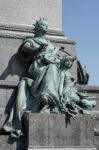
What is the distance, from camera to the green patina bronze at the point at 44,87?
9.27m

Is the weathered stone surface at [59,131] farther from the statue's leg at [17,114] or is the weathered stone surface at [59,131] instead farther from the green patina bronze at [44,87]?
the statue's leg at [17,114]

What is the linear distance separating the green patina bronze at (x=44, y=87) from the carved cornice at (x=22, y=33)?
18.9 inches

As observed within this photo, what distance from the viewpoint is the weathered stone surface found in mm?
8938

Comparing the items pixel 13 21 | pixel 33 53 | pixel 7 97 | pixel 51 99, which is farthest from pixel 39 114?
pixel 13 21

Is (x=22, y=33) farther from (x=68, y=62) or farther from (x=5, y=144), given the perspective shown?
(x=5, y=144)

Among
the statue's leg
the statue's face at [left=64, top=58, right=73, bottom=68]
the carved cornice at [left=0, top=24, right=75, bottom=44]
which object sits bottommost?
the statue's leg

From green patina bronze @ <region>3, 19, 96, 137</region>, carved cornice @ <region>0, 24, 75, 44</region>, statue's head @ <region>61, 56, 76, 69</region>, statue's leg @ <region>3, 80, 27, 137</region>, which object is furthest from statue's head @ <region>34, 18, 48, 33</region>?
statue's leg @ <region>3, 80, 27, 137</region>

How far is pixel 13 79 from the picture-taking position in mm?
10320

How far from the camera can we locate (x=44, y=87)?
9.43 m

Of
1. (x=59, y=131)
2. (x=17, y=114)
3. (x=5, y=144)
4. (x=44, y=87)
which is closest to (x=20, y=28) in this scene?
(x=44, y=87)

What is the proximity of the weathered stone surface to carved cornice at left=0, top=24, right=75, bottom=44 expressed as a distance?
94.9 inches

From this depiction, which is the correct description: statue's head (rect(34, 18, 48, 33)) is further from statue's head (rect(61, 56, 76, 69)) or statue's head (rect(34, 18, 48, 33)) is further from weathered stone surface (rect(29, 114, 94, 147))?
weathered stone surface (rect(29, 114, 94, 147))

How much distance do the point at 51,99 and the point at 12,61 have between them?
5.42 feet

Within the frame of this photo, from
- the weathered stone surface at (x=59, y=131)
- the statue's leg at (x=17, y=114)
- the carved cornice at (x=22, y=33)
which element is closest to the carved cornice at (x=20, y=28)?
the carved cornice at (x=22, y=33)
